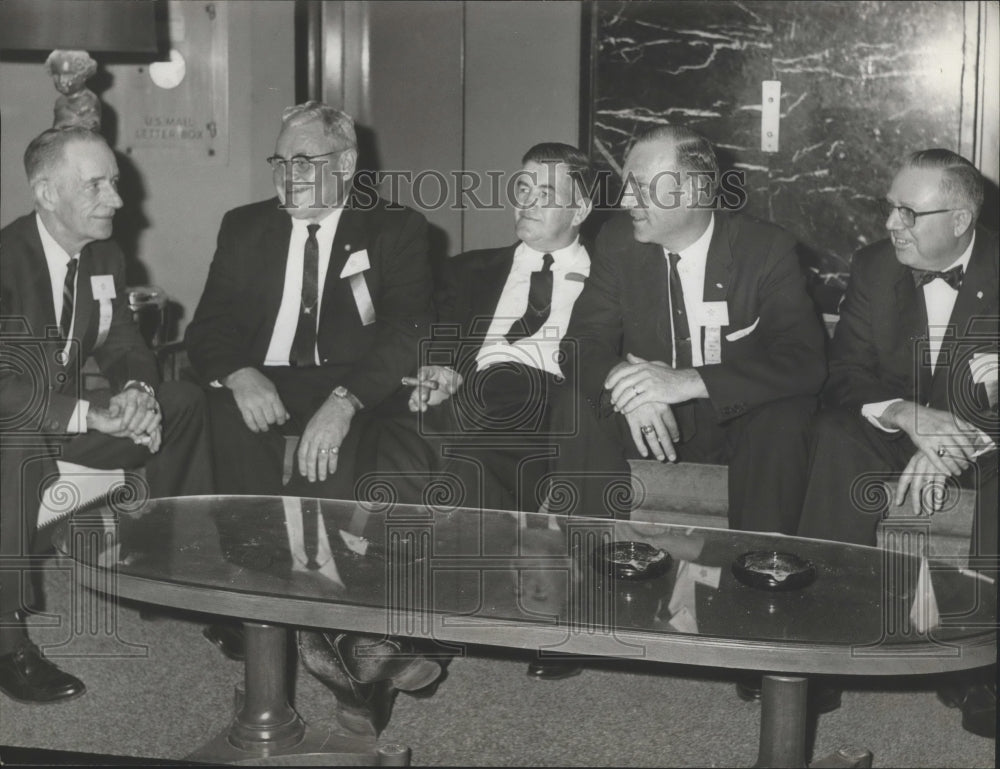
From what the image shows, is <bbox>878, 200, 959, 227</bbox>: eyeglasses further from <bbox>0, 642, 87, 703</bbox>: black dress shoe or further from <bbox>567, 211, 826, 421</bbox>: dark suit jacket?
<bbox>0, 642, 87, 703</bbox>: black dress shoe

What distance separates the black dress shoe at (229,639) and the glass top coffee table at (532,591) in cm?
44

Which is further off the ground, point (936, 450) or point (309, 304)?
point (309, 304)

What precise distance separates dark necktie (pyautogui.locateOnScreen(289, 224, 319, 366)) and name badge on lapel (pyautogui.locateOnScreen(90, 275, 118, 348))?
510 millimetres

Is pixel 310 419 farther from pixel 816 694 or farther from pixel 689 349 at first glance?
pixel 816 694

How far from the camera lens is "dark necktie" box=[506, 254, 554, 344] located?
3.21 m

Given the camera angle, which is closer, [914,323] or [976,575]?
[976,575]

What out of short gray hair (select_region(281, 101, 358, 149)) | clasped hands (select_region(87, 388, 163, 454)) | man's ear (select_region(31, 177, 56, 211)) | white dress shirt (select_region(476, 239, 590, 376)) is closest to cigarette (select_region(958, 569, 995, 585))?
white dress shirt (select_region(476, 239, 590, 376))

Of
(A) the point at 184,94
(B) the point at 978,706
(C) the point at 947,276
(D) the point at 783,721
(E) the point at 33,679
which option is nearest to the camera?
(D) the point at 783,721

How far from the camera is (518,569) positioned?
1998 millimetres

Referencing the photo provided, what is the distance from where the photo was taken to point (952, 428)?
2525 mm

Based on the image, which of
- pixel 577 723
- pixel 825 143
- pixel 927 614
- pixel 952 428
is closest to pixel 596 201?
pixel 825 143

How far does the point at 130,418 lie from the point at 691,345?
1.41 meters

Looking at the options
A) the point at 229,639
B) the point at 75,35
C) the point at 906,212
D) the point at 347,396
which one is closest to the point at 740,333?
the point at 906,212

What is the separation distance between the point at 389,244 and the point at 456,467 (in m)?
0.69
